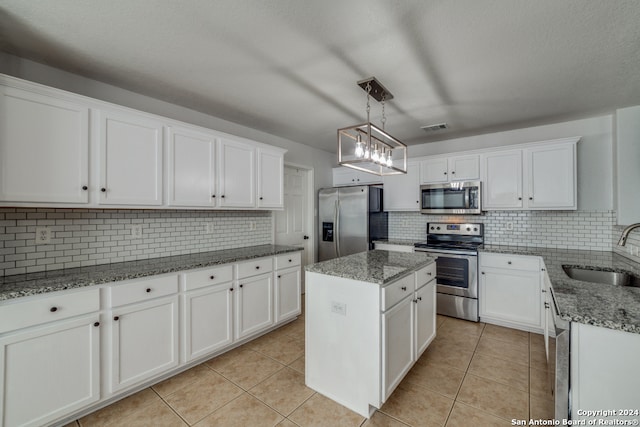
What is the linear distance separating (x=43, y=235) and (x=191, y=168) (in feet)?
3.81

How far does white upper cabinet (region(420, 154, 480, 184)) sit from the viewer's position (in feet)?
11.9

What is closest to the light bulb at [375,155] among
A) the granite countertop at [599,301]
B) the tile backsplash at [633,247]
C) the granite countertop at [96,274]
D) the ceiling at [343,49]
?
the ceiling at [343,49]

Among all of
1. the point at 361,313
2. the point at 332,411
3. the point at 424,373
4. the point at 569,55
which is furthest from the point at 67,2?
the point at 424,373

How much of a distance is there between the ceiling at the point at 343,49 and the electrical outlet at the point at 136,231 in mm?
1232

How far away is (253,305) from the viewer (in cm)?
282

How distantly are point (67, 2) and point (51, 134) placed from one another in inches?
32.9

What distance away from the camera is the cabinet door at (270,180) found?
10.6 feet

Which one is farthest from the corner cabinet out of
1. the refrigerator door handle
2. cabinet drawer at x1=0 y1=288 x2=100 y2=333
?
the refrigerator door handle

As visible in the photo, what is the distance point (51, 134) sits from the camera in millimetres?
1841

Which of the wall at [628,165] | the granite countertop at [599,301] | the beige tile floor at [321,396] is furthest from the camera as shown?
the wall at [628,165]

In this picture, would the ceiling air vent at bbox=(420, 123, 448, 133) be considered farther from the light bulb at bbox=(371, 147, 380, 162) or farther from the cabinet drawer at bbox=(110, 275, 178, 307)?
the cabinet drawer at bbox=(110, 275, 178, 307)

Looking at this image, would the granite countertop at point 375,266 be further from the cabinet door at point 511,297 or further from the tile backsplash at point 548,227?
the tile backsplash at point 548,227

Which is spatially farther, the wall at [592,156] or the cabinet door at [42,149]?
the wall at [592,156]

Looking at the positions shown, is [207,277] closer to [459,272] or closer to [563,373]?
[563,373]
